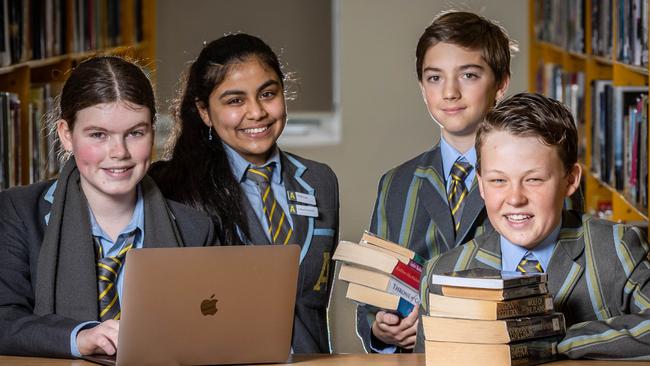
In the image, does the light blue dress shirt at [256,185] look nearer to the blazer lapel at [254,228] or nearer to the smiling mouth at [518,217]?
the blazer lapel at [254,228]

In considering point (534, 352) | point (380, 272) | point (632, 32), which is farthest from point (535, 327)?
point (632, 32)

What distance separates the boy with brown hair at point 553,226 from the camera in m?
2.25

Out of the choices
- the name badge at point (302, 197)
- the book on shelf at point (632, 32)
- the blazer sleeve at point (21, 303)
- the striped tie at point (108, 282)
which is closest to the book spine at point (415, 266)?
the name badge at point (302, 197)

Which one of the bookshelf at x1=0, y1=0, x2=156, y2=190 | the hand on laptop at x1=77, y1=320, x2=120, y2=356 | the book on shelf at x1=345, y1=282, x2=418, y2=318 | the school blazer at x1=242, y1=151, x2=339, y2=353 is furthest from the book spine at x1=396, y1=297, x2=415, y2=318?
the bookshelf at x1=0, y1=0, x2=156, y2=190

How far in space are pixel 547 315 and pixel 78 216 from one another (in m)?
1.09

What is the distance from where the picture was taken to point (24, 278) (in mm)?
2416

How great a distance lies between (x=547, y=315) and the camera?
210 centimetres

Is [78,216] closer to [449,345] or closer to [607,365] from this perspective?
[449,345]

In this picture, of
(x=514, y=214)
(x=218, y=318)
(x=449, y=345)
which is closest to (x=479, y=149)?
(x=514, y=214)

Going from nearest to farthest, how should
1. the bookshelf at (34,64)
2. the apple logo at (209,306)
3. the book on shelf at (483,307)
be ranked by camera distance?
the book on shelf at (483,307)
the apple logo at (209,306)
the bookshelf at (34,64)

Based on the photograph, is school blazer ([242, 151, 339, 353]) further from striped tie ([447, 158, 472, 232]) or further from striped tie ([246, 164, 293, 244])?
striped tie ([447, 158, 472, 232])

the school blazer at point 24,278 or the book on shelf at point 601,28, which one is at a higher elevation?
the book on shelf at point 601,28

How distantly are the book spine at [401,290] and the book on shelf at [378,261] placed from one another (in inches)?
0.6

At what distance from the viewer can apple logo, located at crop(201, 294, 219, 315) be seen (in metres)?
2.12
